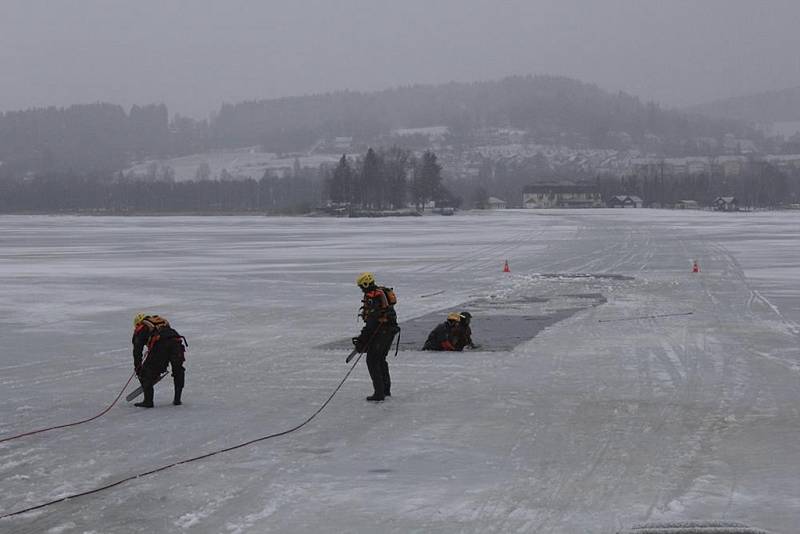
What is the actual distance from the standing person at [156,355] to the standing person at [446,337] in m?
5.47

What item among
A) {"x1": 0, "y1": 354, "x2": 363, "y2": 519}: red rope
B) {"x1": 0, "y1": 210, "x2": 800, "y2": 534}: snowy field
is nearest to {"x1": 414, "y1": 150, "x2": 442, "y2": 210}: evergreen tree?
{"x1": 0, "y1": 210, "x2": 800, "y2": 534}: snowy field

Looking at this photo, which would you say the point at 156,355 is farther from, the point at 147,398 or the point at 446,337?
the point at 446,337

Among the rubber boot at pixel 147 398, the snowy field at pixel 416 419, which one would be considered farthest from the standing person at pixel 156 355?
the snowy field at pixel 416 419

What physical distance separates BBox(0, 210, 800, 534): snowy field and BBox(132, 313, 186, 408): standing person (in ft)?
1.03

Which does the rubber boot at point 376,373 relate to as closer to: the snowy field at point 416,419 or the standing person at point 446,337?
the snowy field at point 416,419

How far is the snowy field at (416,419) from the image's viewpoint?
8.06 metres

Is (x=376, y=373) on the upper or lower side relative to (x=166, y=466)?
upper

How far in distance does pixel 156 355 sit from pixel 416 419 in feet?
11.1

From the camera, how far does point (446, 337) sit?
55.7 feet

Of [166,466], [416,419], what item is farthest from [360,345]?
[166,466]

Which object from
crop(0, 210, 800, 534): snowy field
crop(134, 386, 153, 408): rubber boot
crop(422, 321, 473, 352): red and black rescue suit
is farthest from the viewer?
crop(422, 321, 473, 352): red and black rescue suit

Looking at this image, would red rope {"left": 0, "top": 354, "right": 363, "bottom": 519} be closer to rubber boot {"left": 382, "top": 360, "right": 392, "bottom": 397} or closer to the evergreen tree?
rubber boot {"left": 382, "top": 360, "right": 392, "bottom": 397}

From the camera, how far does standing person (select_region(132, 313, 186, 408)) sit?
12391mm

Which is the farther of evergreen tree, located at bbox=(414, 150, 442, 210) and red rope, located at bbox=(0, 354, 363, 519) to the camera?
evergreen tree, located at bbox=(414, 150, 442, 210)
